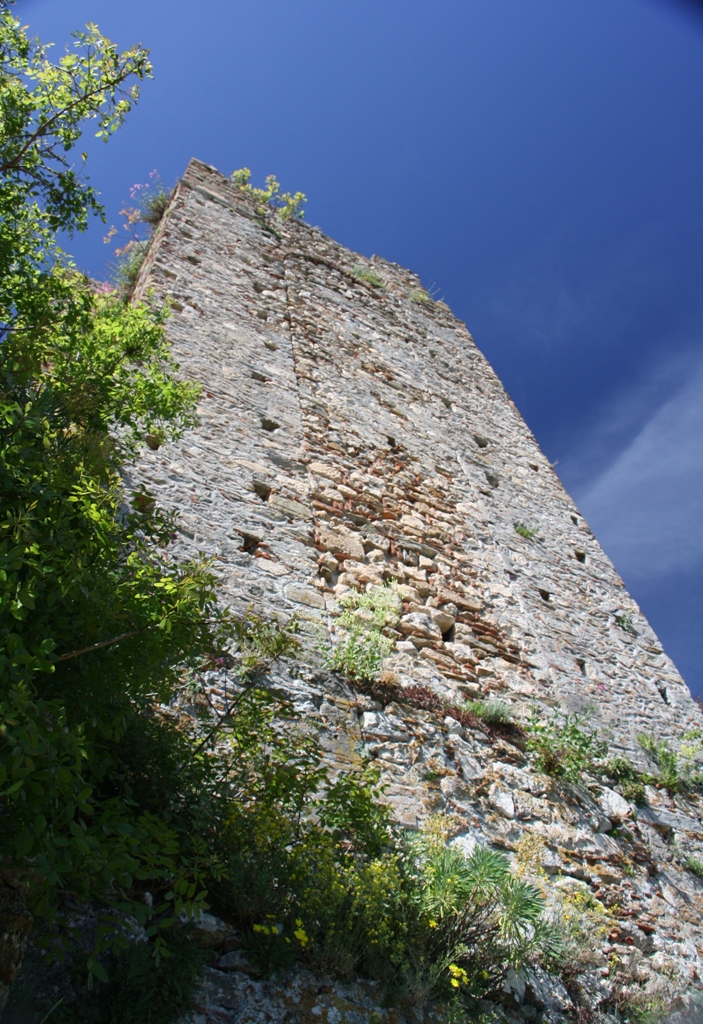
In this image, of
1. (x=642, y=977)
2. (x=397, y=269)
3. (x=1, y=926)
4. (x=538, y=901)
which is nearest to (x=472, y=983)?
(x=538, y=901)

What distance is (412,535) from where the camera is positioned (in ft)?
19.8

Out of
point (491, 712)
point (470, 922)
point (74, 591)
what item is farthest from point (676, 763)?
point (74, 591)

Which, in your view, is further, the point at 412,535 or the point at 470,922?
the point at 412,535

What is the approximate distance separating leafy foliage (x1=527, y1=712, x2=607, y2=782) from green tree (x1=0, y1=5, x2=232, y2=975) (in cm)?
282

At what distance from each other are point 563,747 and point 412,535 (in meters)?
2.05

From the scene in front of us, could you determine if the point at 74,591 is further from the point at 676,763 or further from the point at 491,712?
the point at 676,763

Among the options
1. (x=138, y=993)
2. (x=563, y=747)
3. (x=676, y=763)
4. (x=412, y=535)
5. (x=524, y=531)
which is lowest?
(x=138, y=993)

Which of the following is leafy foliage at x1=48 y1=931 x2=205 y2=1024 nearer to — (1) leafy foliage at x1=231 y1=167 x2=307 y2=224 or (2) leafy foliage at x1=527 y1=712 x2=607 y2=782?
(2) leafy foliage at x1=527 y1=712 x2=607 y2=782

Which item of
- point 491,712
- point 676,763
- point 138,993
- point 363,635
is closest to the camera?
point 138,993

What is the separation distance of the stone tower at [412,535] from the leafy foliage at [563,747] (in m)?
0.18

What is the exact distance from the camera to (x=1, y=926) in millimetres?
1876

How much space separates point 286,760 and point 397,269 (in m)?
9.30

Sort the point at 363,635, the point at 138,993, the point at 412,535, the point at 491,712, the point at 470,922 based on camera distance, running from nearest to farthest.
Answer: the point at 138,993 < the point at 470,922 < the point at 363,635 < the point at 491,712 < the point at 412,535

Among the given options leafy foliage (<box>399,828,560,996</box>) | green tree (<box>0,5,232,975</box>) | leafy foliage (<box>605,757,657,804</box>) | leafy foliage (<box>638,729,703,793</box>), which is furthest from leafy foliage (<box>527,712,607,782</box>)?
green tree (<box>0,5,232,975</box>)
